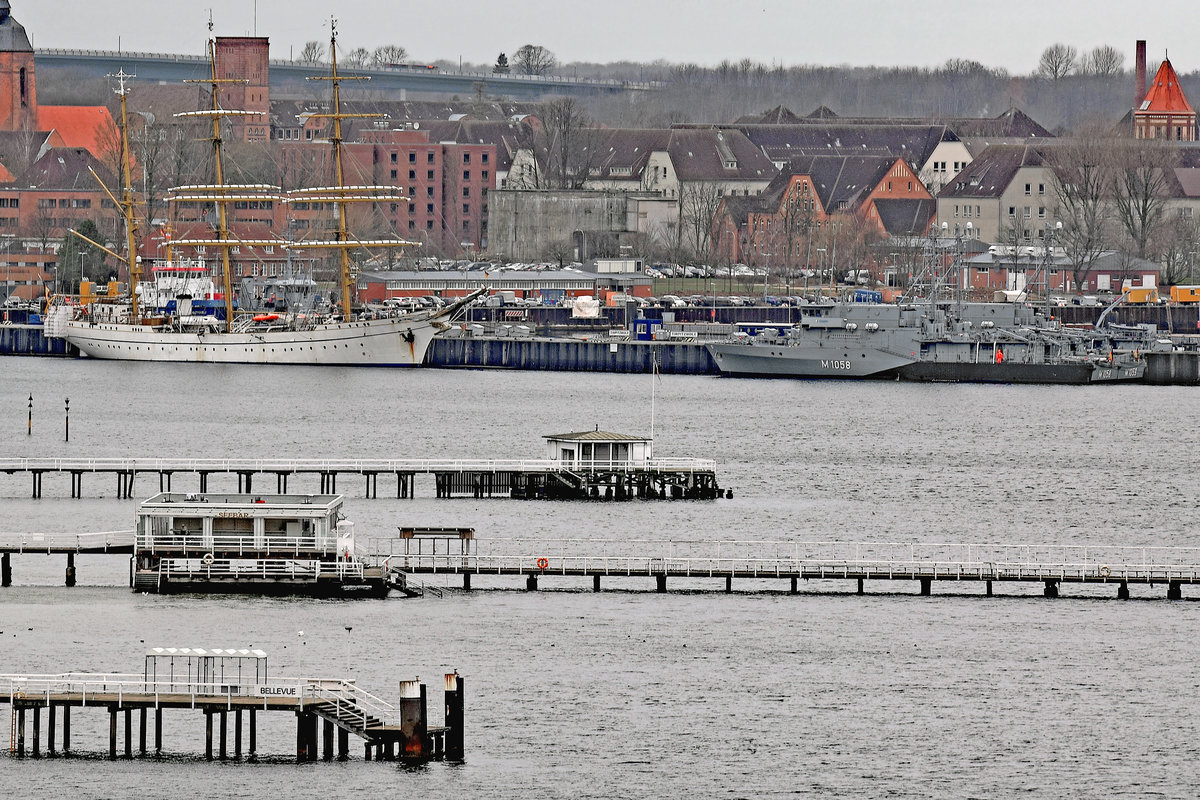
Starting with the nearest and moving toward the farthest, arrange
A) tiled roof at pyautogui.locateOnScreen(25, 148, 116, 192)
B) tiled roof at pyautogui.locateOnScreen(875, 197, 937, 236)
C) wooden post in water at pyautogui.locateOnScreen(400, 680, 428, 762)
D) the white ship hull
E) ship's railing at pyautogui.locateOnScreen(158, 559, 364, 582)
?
wooden post in water at pyautogui.locateOnScreen(400, 680, 428, 762) < ship's railing at pyautogui.locateOnScreen(158, 559, 364, 582) < the white ship hull < tiled roof at pyautogui.locateOnScreen(25, 148, 116, 192) < tiled roof at pyautogui.locateOnScreen(875, 197, 937, 236)

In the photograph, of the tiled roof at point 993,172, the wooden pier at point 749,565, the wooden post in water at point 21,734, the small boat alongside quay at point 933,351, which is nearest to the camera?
the wooden post in water at point 21,734

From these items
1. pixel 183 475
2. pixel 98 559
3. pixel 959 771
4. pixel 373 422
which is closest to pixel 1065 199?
pixel 373 422

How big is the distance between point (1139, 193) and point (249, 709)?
14698cm

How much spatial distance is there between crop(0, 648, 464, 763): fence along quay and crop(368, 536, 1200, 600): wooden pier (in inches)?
505

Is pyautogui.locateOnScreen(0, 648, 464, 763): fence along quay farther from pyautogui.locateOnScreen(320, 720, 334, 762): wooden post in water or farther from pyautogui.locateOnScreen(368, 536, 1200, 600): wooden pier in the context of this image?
pyautogui.locateOnScreen(368, 536, 1200, 600): wooden pier

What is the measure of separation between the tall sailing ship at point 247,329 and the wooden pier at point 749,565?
75.7m

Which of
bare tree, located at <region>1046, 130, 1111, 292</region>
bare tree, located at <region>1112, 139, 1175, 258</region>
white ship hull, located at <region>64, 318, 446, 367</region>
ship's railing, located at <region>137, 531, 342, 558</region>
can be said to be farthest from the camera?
bare tree, located at <region>1112, 139, 1175, 258</region>

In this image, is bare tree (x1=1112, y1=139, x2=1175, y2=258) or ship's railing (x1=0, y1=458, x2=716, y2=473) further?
bare tree (x1=1112, y1=139, x2=1175, y2=258)

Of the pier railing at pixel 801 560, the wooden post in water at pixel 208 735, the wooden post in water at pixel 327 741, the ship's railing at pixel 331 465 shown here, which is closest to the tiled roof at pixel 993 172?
the ship's railing at pixel 331 465

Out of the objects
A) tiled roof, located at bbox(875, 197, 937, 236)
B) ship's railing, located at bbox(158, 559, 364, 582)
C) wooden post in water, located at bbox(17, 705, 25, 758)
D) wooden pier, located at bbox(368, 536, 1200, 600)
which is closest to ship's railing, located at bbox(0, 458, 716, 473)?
wooden pier, located at bbox(368, 536, 1200, 600)

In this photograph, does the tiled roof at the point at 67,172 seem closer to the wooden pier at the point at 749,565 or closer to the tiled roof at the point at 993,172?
the tiled roof at the point at 993,172

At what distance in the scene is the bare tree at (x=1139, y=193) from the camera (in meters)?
174

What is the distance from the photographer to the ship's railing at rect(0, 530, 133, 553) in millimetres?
53344

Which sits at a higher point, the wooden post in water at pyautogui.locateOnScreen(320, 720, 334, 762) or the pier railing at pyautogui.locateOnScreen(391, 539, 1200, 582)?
the pier railing at pyautogui.locateOnScreen(391, 539, 1200, 582)
